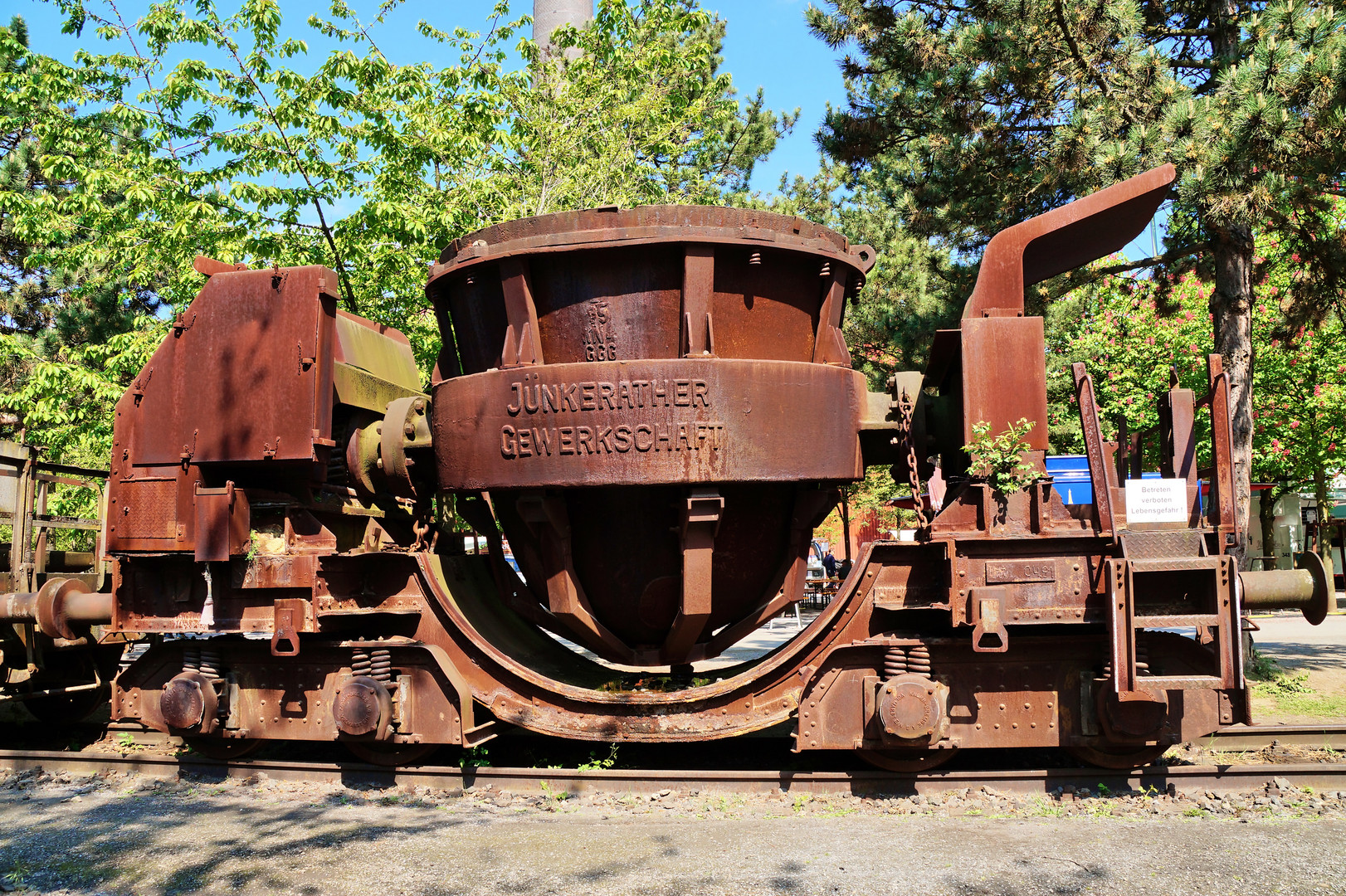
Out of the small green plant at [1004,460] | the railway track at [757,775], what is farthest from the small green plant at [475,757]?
the small green plant at [1004,460]

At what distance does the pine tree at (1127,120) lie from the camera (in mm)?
7605

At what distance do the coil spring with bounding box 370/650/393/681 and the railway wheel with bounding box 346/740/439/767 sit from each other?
0.55m

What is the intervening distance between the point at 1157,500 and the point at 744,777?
10.3 ft

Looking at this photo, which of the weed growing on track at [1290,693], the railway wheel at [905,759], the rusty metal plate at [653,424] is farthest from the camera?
the weed growing on track at [1290,693]

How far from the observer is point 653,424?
559 cm

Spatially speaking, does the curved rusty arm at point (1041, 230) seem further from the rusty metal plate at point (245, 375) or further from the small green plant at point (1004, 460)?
the rusty metal plate at point (245, 375)

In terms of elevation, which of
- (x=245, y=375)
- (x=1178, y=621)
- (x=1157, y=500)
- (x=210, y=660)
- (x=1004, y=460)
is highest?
(x=245, y=375)

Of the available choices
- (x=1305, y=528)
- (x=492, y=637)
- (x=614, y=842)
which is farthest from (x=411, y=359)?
(x=1305, y=528)

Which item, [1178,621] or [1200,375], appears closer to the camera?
[1178,621]

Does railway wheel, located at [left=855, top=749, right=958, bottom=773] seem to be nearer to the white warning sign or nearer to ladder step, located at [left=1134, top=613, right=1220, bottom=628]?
ladder step, located at [left=1134, top=613, right=1220, bottom=628]

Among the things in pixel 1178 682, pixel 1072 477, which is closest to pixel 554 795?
pixel 1178 682

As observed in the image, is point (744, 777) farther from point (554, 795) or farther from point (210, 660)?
point (210, 660)

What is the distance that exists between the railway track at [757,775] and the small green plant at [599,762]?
0.58 feet

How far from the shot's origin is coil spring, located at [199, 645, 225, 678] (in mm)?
6715
